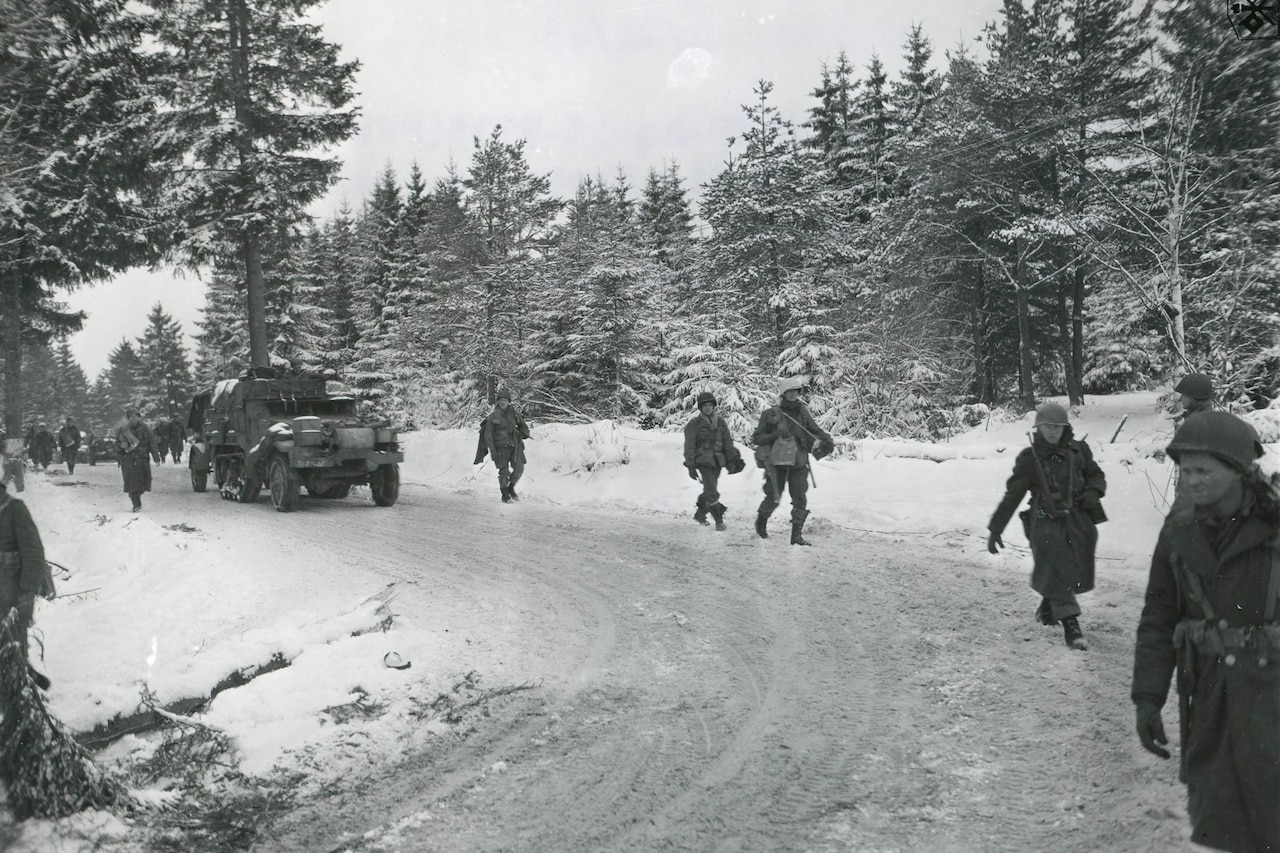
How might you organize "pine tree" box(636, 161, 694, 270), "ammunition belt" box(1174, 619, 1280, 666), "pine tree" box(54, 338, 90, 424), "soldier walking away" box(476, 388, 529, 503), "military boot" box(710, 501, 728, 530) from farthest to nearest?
"pine tree" box(54, 338, 90, 424) → "pine tree" box(636, 161, 694, 270) → "soldier walking away" box(476, 388, 529, 503) → "military boot" box(710, 501, 728, 530) → "ammunition belt" box(1174, 619, 1280, 666)

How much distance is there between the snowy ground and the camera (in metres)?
4.42

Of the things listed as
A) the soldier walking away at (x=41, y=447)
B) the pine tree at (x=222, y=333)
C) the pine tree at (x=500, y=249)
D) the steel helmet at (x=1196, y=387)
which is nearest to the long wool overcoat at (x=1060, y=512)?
the steel helmet at (x=1196, y=387)

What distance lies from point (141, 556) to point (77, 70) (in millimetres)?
13213

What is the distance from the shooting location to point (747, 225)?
2283cm

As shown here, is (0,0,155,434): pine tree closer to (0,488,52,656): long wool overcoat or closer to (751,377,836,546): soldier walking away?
(0,488,52,656): long wool overcoat

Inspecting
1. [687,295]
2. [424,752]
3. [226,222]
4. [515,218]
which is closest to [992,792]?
[424,752]

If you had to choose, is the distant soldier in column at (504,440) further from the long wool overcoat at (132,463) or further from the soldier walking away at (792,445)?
the soldier walking away at (792,445)

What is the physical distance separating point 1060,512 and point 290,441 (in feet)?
39.8

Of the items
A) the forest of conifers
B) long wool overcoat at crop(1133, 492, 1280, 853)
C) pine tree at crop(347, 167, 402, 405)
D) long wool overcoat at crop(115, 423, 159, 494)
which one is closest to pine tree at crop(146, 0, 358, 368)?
the forest of conifers

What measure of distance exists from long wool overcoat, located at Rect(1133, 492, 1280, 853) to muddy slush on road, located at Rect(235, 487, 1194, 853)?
667 millimetres

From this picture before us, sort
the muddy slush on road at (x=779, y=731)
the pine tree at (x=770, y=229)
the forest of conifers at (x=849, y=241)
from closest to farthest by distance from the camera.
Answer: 1. the muddy slush on road at (x=779, y=731)
2. the forest of conifers at (x=849, y=241)
3. the pine tree at (x=770, y=229)

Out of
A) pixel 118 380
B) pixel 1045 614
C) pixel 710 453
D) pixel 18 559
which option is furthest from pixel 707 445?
pixel 118 380

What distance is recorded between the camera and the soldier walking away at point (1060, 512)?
5.34 m

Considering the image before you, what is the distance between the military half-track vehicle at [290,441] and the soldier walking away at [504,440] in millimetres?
1650
